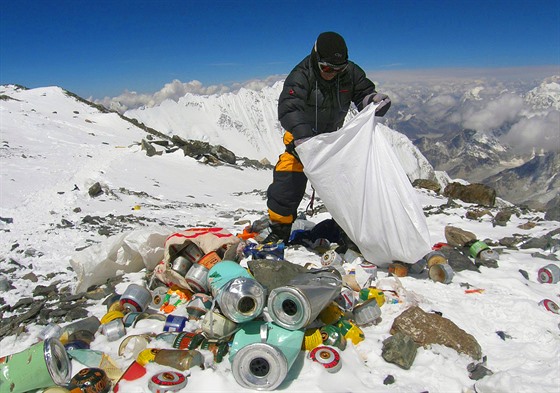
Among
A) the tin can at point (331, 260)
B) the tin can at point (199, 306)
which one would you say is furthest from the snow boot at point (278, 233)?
the tin can at point (199, 306)

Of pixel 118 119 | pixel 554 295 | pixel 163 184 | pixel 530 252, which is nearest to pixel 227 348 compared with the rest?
pixel 554 295

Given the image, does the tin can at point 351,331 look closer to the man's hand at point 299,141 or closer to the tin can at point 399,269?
the tin can at point 399,269

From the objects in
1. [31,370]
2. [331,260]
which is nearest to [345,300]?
[331,260]

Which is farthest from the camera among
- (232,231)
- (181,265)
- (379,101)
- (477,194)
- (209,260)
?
(477,194)

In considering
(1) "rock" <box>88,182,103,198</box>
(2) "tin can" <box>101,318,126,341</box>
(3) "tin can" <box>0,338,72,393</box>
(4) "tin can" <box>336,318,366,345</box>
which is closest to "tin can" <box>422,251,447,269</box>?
(4) "tin can" <box>336,318,366,345</box>

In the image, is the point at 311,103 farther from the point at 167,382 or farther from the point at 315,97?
the point at 167,382

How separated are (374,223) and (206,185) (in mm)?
10908

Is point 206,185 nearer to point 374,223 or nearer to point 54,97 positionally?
point 374,223

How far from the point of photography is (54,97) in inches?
1078

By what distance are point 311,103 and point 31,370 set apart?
3.59 metres

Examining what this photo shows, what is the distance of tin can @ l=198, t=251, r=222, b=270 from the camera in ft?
12.5

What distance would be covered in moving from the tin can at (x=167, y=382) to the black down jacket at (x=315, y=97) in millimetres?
2713

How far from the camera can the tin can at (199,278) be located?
141 inches

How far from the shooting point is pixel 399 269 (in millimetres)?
4125
